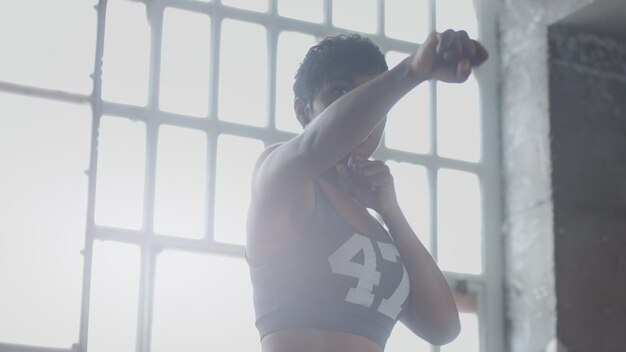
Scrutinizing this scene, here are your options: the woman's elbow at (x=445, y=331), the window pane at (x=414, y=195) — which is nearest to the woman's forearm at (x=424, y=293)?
the woman's elbow at (x=445, y=331)

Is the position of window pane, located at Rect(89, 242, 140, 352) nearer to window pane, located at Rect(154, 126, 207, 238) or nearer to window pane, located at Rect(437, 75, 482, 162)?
window pane, located at Rect(154, 126, 207, 238)

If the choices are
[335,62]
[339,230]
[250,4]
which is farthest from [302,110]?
[250,4]

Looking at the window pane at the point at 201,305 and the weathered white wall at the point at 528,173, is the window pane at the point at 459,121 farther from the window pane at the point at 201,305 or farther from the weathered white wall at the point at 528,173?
the window pane at the point at 201,305

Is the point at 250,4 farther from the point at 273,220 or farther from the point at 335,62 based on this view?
the point at 273,220

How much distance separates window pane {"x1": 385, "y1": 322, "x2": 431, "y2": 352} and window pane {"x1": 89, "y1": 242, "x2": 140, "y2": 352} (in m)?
0.57

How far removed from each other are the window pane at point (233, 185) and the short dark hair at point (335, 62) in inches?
42.7

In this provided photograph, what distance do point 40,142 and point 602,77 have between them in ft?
4.16

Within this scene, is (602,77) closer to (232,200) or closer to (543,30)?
(543,30)

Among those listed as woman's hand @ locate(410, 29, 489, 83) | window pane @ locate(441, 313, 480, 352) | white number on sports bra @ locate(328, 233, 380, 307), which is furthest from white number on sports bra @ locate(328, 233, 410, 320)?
window pane @ locate(441, 313, 480, 352)

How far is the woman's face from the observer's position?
1.42 m

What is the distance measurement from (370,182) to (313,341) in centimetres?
21

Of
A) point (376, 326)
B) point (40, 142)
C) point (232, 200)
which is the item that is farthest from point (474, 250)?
point (376, 326)

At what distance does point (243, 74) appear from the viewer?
265 cm

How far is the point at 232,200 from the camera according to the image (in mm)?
2564
